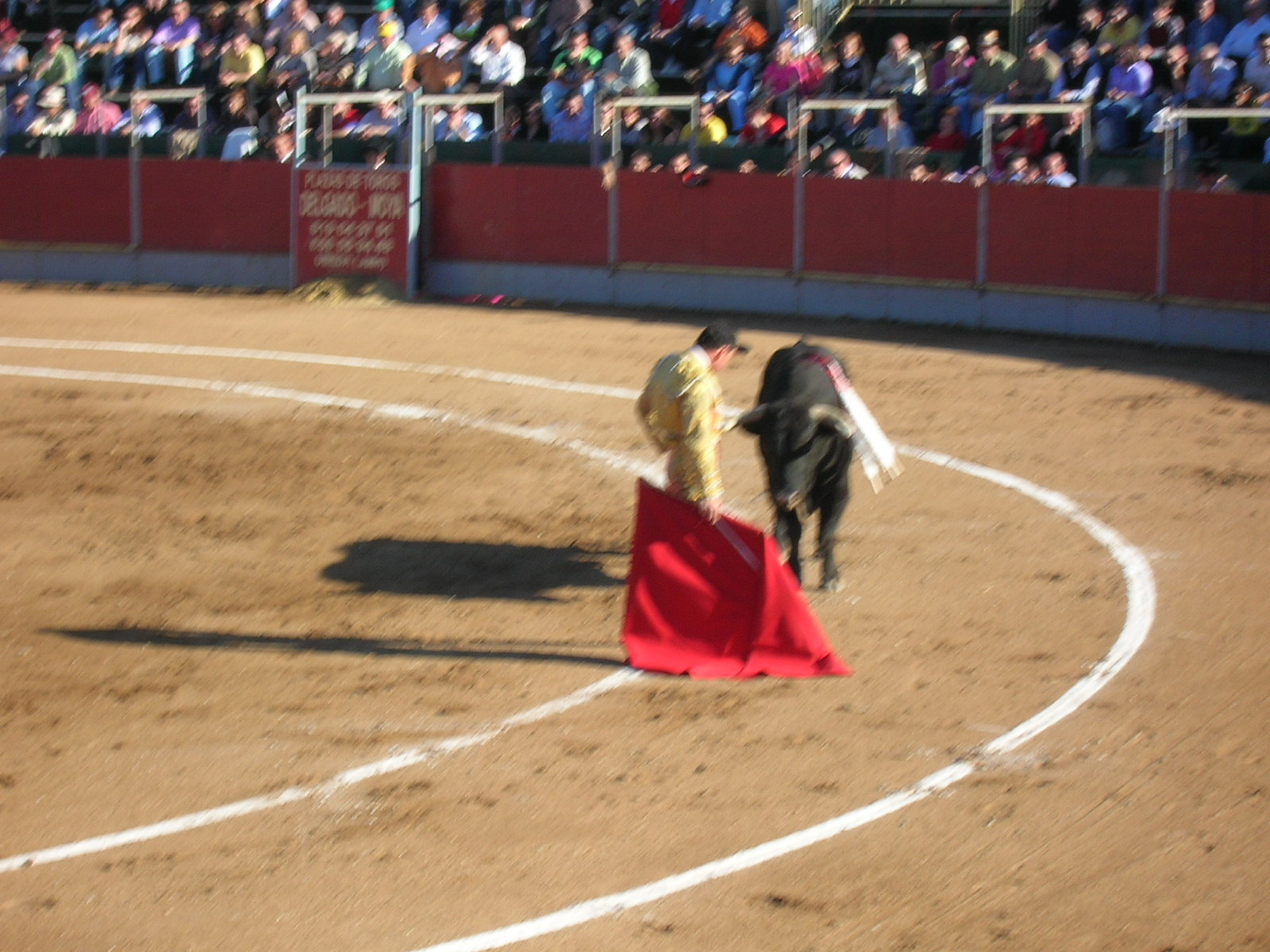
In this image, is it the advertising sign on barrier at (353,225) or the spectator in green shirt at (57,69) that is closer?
the advertising sign on barrier at (353,225)

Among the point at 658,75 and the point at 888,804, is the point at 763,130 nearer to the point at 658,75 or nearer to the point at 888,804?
the point at 658,75

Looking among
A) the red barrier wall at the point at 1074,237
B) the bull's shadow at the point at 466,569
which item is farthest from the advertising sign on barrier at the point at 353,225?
the bull's shadow at the point at 466,569

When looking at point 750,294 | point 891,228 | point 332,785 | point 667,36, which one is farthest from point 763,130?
point 332,785

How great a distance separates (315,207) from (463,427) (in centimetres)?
812

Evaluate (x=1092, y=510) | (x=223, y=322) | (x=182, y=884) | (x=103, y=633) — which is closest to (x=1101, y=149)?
(x=1092, y=510)

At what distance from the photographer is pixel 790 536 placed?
898 centimetres

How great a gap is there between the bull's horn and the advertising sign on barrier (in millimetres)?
11784

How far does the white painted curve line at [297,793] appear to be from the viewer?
243 inches

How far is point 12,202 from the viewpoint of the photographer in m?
21.9

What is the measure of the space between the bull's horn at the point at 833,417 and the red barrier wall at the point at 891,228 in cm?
938

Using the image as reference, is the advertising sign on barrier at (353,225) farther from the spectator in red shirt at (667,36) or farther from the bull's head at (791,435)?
the bull's head at (791,435)

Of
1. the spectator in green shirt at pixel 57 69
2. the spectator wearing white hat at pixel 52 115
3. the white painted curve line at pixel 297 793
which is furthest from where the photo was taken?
the spectator in green shirt at pixel 57 69

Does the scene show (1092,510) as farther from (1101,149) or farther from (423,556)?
(1101,149)

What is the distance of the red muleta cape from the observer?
7.89 m
